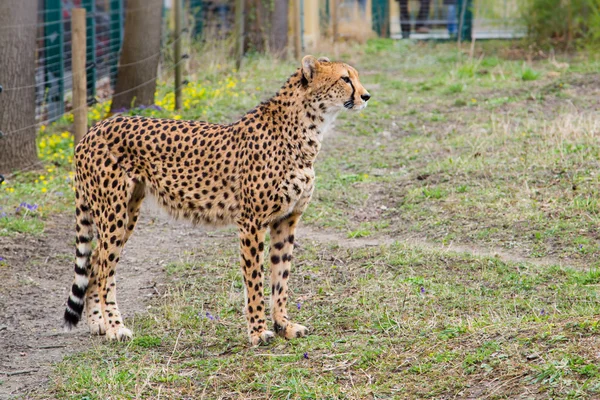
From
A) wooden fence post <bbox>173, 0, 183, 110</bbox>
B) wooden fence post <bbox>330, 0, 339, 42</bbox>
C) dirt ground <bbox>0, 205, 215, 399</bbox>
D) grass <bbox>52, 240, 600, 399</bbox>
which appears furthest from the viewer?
wooden fence post <bbox>330, 0, 339, 42</bbox>

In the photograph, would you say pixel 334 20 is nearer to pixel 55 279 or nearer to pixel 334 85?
pixel 55 279

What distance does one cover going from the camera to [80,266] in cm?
502

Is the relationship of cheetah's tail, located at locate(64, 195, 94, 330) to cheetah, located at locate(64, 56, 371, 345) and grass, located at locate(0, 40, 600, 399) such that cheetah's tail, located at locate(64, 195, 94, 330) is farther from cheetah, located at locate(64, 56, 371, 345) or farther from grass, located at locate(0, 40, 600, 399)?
grass, located at locate(0, 40, 600, 399)

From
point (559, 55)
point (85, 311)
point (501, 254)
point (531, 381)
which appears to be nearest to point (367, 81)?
point (559, 55)

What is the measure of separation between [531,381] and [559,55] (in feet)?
42.5

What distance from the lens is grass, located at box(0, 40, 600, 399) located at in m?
4.11

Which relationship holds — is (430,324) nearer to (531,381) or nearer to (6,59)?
(531,381)

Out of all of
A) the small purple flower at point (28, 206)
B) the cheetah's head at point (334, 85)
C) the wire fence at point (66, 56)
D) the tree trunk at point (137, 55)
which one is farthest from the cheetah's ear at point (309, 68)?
the tree trunk at point (137, 55)

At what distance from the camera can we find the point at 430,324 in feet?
15.4

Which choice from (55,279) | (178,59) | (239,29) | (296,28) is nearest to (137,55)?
(178,59)

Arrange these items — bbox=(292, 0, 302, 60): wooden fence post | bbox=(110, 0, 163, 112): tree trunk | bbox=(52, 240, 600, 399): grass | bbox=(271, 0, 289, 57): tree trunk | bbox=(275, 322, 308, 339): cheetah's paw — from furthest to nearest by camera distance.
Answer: bbox=(271, 0, 289, 57): tree trunk < bbox=(292, 0, 302, 60): wooden fence post < bbox=(110, 0, 163, 112): tree trunk < bbox=(275, 322, 308, 339): cheetah's paw < bbox=(52, 240, 600, 399): grass

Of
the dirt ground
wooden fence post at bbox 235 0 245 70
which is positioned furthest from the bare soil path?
wooden fence post at bbox 235 0 245 70

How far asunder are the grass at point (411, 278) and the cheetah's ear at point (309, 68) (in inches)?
53.7

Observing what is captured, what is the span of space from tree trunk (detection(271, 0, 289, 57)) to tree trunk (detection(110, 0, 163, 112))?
4977mm
